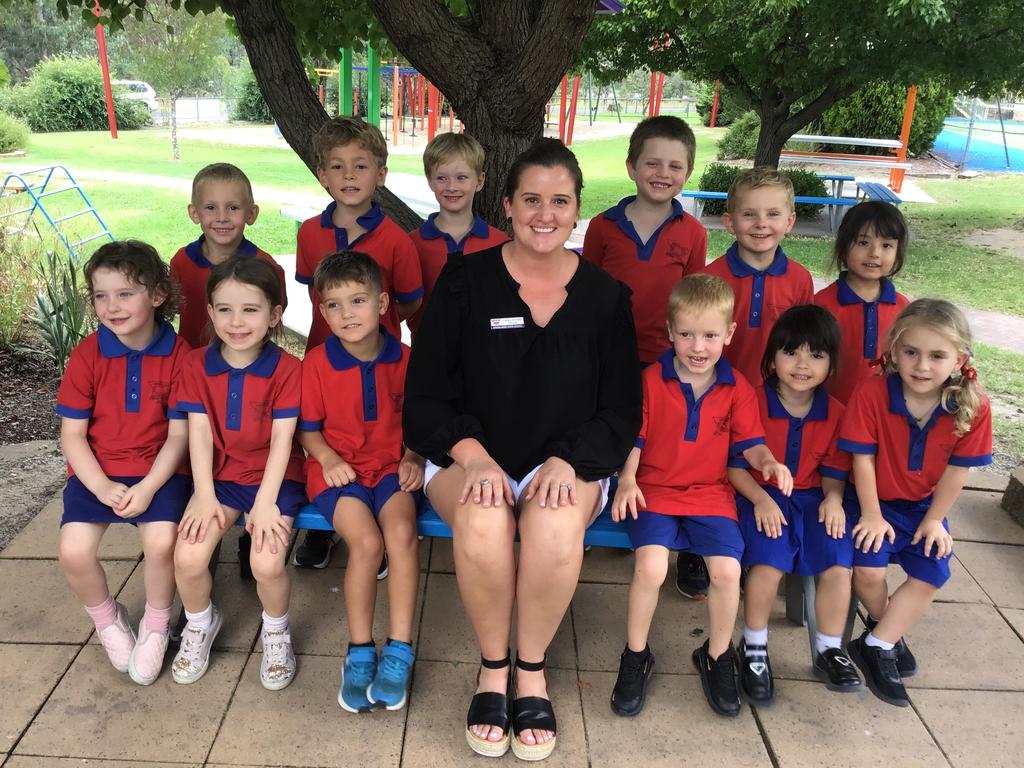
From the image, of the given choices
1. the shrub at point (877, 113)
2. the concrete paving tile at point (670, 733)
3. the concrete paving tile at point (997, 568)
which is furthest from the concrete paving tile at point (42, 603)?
the shrub at point (877, 113)

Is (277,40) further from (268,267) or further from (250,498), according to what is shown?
(250,498)

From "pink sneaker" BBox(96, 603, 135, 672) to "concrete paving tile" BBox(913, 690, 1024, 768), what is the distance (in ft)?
8.19

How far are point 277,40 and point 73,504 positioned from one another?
7.11ft

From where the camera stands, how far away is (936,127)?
19.8 metres

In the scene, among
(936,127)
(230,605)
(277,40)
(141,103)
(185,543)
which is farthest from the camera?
(141,103)

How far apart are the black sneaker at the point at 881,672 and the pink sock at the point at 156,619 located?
2264 millimetres

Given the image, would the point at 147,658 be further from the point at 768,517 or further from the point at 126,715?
the point at 768,517

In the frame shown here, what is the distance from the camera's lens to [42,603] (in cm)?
294

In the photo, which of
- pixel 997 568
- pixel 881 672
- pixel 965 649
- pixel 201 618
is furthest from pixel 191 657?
pixel 997 568

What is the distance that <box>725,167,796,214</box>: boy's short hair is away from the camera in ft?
9.80

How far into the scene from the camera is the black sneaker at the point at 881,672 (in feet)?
8.56

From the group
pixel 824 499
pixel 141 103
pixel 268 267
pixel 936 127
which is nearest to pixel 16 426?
pixel 268 267

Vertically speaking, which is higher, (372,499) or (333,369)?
(333,369)

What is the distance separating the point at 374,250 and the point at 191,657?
62.0 inches
